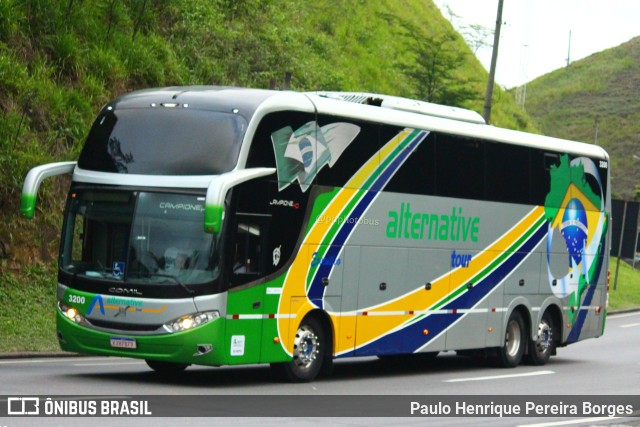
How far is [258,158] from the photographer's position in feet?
53.6

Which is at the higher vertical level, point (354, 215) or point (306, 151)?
point (306, 151)

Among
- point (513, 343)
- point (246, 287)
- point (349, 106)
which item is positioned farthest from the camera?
point (513, 343)

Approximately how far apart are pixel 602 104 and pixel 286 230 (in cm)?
12125

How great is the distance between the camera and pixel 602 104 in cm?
13388

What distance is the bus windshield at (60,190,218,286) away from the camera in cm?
1577

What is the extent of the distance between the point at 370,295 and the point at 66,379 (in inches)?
188

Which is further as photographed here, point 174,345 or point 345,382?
point 345,382

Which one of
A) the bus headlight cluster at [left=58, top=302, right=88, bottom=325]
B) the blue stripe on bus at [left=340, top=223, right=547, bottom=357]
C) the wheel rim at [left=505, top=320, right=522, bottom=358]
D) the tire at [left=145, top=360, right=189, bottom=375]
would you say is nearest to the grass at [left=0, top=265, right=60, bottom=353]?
the tire at [left=145, top=360, right=189, bottom=375]

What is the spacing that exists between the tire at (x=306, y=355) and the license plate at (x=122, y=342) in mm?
2269

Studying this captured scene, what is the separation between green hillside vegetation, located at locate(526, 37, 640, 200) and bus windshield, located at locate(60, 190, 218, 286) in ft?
320

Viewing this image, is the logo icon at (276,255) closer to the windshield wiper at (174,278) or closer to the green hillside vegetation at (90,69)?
the windshield wiper at (174,278)

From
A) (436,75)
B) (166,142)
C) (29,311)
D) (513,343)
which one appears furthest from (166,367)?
(436,75)

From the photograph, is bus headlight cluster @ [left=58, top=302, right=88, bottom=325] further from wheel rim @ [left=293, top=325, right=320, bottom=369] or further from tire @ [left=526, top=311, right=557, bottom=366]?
tire @ [left=526, top=311, right=557, bottom=366]

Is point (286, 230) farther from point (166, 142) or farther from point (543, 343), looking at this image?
point (543, 343)
